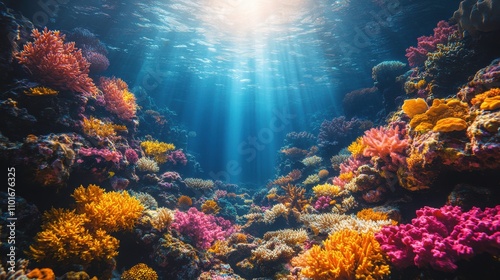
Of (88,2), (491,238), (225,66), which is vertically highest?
(225,66)

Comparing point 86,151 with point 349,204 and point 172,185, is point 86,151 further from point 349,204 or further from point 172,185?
point 349,204

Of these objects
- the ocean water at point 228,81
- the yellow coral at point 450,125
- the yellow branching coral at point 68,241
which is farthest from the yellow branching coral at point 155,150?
the yellow coral at point 450,125

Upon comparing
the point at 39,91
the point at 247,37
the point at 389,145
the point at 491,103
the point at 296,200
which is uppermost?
the point at 247,37

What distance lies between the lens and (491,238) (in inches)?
112

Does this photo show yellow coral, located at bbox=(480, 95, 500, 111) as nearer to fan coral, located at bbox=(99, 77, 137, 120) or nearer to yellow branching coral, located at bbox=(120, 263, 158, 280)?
yellow branching coral, located at bbox=(120, 263, 158, 280)

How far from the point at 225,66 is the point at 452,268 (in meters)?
25.6

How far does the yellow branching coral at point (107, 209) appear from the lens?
15.0 feet

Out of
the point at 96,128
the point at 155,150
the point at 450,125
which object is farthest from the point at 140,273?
the point at 155,150

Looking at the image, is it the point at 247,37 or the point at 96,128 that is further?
the point at 247,37

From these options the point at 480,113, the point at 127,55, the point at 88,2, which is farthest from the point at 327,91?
the point at 480,113

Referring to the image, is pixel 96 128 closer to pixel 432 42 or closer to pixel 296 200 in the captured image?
pixel 296 200

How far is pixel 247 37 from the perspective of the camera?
1897 centimetres

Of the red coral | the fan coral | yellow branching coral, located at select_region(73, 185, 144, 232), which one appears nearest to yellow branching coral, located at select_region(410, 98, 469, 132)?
yellow branching coral, located at select_region(73, 185, 144, 232)

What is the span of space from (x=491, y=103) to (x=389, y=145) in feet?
6.70
